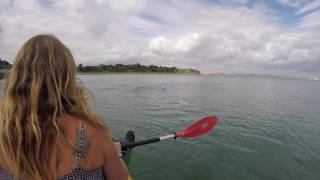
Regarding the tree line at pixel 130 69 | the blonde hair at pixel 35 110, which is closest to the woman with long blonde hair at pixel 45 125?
the blonde hair at pixel 35 110

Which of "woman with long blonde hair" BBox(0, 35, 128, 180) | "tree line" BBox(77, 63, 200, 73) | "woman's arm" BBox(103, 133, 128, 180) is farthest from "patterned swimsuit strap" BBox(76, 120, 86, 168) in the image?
"tree line" BBox(77, 63, 200, 73)

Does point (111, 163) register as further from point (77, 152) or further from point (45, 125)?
point (45, 125)

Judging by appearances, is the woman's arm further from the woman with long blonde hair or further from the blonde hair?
the blonde hair

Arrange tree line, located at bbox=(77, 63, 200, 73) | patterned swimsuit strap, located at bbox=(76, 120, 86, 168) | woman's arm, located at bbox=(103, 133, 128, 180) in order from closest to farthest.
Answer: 1. patterned swimsuit strap, located at bbox=(76, 120, 86, 168)
2. woman's arm, located at bbox=(103, 133, 128, 180)
3. tree line, located at bbox=(77, 63, 200, 73)

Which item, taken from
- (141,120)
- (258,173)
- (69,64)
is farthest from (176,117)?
(69,64)

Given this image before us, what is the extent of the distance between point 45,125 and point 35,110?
5.2 inches

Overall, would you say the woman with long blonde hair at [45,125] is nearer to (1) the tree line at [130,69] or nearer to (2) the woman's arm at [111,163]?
(2) the woman's arm at [111,163]

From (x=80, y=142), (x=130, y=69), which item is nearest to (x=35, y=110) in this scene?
(x=80, y=142)

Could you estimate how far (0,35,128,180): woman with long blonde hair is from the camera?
1.91 meters

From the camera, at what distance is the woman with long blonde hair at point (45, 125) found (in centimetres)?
191

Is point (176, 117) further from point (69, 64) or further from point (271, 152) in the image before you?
point (69, 64)

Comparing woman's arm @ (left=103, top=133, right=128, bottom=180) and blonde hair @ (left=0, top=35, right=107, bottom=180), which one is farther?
woman's arm @ (left=103, top=133, right=128, bottom=180)

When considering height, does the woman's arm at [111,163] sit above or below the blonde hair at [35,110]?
below

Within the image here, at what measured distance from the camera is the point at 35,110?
75.3 inches
